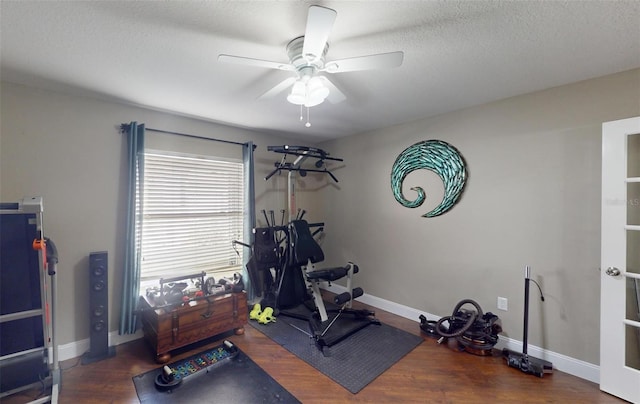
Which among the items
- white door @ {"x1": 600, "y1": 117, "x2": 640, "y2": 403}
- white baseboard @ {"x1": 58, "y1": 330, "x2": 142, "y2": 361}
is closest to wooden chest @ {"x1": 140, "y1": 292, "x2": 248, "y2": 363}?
white baseboard @ {"x1": 58, "y1": 330, "x2": 142, "y2": 361}

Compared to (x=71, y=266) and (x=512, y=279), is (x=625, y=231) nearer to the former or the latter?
(x=512, y=279)

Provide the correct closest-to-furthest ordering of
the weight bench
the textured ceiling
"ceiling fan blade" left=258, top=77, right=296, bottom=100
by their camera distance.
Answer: the textured ceiling < "ceiling fan blade" left=258, top=77, right=296, bottom=100 < the weight bench

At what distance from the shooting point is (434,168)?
307 cm

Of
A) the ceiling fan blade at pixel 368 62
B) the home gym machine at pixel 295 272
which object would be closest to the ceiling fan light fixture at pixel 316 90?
the ceiling fan blade at pixel 368 62

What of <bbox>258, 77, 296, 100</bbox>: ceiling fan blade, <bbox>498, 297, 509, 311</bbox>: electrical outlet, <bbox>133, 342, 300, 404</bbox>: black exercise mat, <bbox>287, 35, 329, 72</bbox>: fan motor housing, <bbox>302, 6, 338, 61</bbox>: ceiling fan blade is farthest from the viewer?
<bbox>498, 297, 509, 311</bbox>: electrical outlet

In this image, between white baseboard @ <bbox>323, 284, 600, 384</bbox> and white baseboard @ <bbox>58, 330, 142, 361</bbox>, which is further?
white baseboard @ <bbox>58, 330, 142, 361</bbox>

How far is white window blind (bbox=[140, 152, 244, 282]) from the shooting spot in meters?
2.89

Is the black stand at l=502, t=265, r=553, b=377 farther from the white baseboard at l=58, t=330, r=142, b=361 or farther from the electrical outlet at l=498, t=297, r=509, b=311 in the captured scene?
the white baseboard at l=58, t=330, r=142, b=361

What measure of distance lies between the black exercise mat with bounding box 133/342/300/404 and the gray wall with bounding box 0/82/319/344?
1.06 metres

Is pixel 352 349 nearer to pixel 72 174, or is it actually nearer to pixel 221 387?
pixel 221 387

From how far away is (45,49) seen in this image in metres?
1.71

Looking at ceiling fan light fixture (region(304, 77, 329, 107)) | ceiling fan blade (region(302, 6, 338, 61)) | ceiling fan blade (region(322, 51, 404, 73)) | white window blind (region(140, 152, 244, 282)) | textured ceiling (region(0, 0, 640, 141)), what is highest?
textured ceiling (region(0, 0, 640, 141))

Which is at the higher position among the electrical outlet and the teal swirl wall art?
the teal swirl wall art

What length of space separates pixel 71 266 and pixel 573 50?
4.46 m
